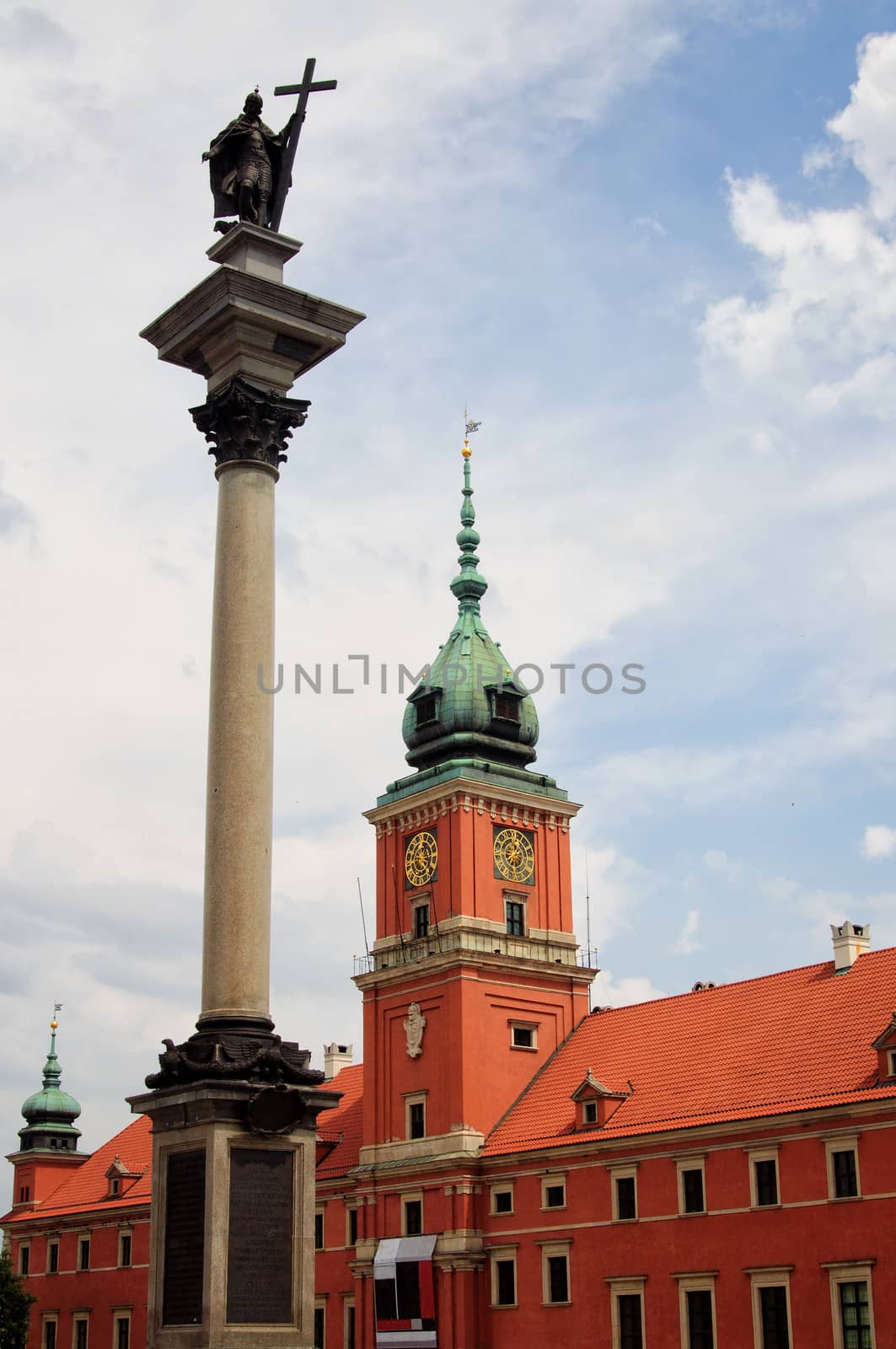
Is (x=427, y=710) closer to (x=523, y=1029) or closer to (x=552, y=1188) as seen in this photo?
(x=523, y=1029)

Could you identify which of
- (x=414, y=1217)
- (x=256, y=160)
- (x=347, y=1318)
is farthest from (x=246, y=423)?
(x=347, y=1318)

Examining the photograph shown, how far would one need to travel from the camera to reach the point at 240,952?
1736 cm

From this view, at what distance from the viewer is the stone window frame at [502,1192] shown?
48.7 meters

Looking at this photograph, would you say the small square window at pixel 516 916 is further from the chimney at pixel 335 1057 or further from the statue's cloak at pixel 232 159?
the statue's cloak at pixel 232 159

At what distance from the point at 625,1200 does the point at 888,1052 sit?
344 inches

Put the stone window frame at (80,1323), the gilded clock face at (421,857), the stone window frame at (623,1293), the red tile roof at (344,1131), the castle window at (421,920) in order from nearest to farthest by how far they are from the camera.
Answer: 1. the stone window frame at (623,1293)
2. the castle window at (421,920)
3. the gilded clock face at (421,857)
4. the red tile roof at (344,1131)
5. the stone window frame at (80,1323)

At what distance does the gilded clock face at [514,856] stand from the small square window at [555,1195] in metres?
10.5

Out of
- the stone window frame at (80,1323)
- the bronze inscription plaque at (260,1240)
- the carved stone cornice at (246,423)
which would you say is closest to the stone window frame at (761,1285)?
the bronze inscription plaque at (260,1240)

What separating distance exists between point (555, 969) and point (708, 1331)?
1457 cm

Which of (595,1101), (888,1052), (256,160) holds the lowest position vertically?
(595,1101)

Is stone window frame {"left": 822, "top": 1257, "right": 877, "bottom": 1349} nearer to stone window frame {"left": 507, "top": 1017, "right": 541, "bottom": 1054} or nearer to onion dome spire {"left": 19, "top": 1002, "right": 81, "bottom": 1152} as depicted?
stone window frame {"left": 507, "top": 1017, "right": 541, "bottom": 1054}

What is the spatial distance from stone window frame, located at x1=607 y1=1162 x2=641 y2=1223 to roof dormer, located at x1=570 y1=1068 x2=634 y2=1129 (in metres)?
2.08

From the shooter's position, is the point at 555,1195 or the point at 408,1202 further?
the point at 408,1202

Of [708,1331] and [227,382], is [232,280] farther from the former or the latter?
[708,1331]
